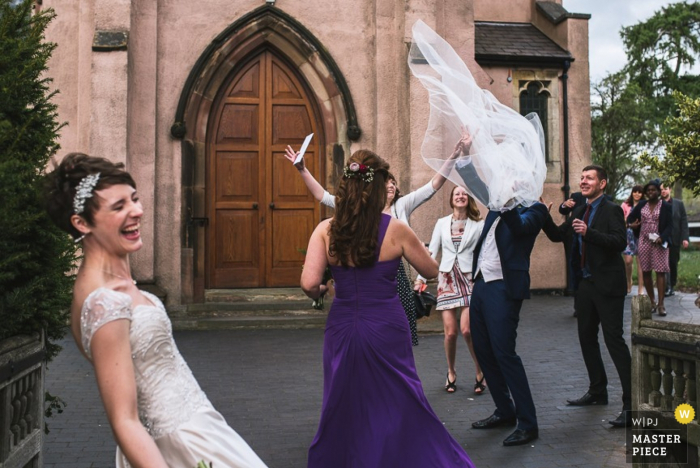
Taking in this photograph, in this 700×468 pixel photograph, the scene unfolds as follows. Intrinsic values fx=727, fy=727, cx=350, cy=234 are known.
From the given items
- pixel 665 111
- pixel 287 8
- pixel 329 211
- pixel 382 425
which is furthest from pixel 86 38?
pixel 665 111

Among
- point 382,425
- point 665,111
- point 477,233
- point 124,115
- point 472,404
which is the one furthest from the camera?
point 665,111

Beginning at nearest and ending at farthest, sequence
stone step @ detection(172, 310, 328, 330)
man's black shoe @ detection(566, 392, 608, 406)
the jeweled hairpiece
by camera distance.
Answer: the jeweled hairpiece < man's black shoe @ detection(566, 392, 608, 406) < stone step @ detection(172, 310, 328, 330)

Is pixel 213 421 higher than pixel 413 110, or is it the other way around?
pixel 413 110

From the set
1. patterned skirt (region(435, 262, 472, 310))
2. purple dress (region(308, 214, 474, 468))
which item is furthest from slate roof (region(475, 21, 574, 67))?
purple dress (region(308, 214, 474, 468))

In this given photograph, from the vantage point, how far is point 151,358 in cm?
224

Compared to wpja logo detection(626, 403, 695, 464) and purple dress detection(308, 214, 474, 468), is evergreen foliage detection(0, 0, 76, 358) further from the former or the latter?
wpja logo detection(626, 403, 695, 464)

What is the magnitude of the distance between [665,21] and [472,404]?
39801mm

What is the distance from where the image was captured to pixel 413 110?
496 inches

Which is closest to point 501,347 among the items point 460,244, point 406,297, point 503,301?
point 503,301

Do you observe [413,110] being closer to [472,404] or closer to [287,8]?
[287,8]

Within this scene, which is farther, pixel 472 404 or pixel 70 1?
pixel 70 1

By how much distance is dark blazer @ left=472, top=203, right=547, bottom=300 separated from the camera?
5949 millimetres

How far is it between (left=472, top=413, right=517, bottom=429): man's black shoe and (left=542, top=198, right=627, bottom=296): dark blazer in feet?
4.71

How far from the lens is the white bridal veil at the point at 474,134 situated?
546 cm
